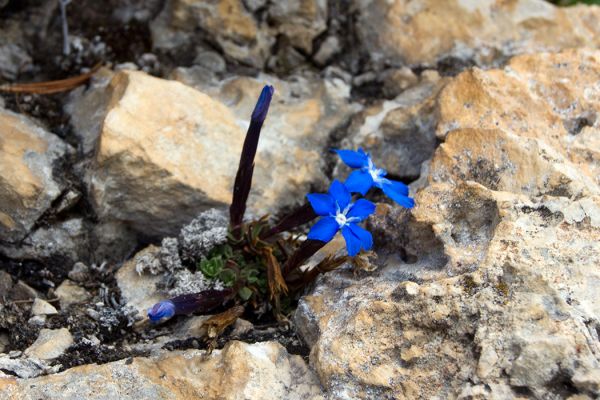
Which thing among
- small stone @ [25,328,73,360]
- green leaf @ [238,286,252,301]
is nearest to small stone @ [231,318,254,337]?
green leaf @ [238,286,252,301]

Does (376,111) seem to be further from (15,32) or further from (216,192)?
(15,32)

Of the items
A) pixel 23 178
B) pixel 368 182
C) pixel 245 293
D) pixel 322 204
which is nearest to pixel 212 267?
pixel 245 293

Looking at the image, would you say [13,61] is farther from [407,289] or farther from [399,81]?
[407,289]

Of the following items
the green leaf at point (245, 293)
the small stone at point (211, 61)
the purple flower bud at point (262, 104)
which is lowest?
the green leaf at point (245, 293)

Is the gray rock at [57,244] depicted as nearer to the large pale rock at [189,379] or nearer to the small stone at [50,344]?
the small stone at [50,344]

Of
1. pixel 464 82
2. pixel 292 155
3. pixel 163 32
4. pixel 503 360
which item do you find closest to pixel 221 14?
pixel 163 32

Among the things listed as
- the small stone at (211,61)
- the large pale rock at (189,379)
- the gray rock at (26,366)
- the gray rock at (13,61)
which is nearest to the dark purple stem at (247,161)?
the large pale rock at (189,379)

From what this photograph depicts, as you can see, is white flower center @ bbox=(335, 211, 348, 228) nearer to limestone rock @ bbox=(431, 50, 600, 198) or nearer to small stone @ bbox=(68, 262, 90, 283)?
limestone rock @ bbox=(431, 50, 600, 198)
